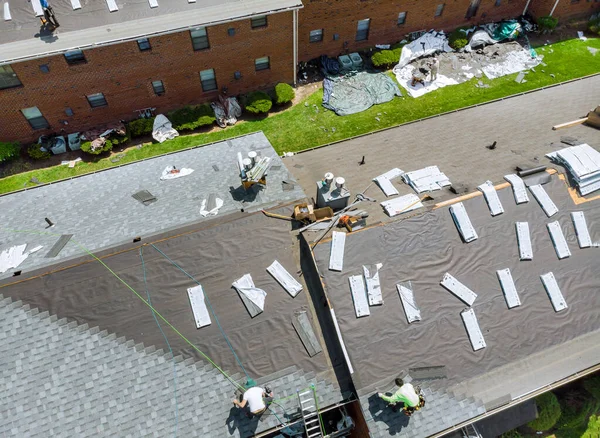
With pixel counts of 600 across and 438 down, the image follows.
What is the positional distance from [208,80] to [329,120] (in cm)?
953

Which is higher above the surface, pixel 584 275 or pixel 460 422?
pixel 584 275

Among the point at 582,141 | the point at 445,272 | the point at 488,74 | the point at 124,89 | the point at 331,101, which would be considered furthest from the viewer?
the point at 488,74

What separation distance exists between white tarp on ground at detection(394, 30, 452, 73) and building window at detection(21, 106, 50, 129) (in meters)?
26.7

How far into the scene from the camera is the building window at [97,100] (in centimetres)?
2537

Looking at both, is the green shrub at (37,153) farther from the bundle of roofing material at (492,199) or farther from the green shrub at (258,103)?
the bundle of roofing material at (492,199)

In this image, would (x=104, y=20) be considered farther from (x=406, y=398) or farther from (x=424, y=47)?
(x=406, y=398)

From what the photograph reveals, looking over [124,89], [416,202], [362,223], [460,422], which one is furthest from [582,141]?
[124,89]

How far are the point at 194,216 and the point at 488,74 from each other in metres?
27.4

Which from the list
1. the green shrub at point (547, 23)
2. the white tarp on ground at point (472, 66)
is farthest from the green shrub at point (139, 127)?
the green shrub at point (547, 23)

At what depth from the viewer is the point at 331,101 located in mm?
28188

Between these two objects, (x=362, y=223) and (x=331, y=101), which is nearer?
(x=362, y=223)

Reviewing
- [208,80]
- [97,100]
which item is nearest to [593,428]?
[208,80]

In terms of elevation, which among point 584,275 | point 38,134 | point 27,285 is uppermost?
point 27,285

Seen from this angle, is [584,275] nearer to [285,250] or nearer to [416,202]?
[416,202]
